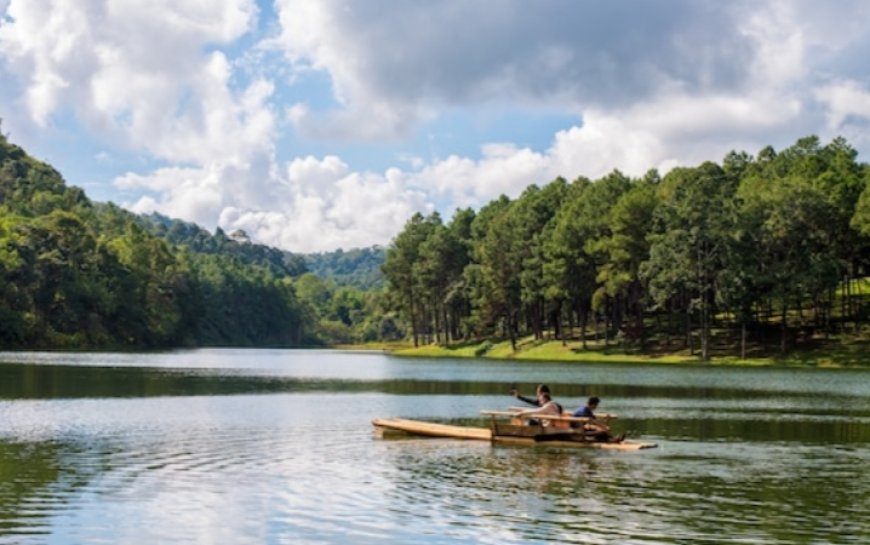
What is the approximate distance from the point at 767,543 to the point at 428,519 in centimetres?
722

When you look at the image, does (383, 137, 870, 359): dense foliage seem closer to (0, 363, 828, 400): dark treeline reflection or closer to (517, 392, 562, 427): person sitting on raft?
(0, 363, 828, 400): dark treeline reflection

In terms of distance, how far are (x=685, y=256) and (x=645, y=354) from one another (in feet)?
45.4

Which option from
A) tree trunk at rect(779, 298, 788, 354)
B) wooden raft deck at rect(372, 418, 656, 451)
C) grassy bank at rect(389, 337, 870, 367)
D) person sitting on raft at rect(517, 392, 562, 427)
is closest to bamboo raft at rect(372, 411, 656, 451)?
wooden raft deck at rect(372, 418, 656, 451)

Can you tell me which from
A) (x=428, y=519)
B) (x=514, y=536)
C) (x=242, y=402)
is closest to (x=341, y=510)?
(x=428, y=519)

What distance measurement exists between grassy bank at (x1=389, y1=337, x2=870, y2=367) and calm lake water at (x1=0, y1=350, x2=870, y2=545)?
178ft

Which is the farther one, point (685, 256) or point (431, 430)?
point (685, 256)

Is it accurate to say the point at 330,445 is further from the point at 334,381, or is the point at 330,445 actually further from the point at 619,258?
the point at 619,258

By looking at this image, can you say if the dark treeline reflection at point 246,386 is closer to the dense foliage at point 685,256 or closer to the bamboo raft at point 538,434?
the bamboo raft at point 538,434

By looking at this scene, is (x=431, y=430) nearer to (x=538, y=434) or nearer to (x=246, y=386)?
(x=538, y=434)

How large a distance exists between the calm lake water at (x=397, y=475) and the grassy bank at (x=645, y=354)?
178 feet

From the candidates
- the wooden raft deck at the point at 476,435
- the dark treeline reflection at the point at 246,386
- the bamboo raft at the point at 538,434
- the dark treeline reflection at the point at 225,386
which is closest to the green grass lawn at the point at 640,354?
the dark treeline reflection at the point at 246,386

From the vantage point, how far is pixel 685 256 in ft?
391

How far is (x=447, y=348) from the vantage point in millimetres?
170750

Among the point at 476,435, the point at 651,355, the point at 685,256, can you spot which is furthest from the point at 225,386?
the point at 651,355
